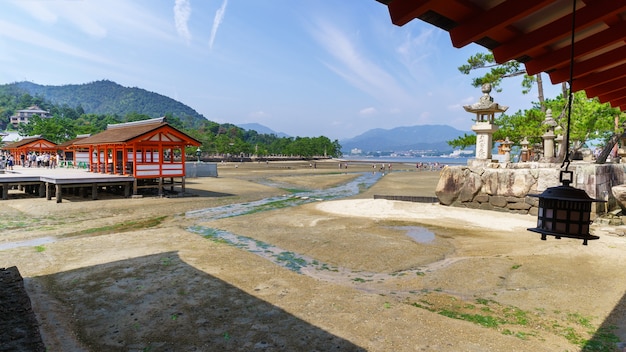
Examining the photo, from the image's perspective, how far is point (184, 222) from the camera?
1395 cm

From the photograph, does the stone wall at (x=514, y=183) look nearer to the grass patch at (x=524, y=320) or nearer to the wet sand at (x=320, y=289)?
the wet sand at (x=320, y=289)

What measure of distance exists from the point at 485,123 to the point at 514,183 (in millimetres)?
4386

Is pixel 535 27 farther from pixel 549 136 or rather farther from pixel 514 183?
pixel 549 136

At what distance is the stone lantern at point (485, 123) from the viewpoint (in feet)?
60.2

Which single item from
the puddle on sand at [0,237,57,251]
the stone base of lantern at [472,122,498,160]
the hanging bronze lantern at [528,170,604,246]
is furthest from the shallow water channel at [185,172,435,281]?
the stone base of lantern at [472,122,498,160]

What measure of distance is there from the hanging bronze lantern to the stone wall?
498 inches

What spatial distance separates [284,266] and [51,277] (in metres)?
5.09

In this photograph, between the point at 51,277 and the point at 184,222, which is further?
the point at 184,222

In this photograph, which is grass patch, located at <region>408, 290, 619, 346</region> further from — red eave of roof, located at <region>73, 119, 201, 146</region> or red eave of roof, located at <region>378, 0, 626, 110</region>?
red eave of roof, located at <region>73, 119, 201, 146</region>

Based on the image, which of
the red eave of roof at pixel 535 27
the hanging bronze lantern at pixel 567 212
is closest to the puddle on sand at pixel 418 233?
the red eave of roof at pixel 535 27

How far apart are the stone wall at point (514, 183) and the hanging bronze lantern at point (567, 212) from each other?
12657 mm

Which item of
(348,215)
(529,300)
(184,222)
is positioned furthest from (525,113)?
Result: (184,222)

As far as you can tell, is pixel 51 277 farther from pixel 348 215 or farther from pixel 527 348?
pixel 348 215

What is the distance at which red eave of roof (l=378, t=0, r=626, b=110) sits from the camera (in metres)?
2.93
